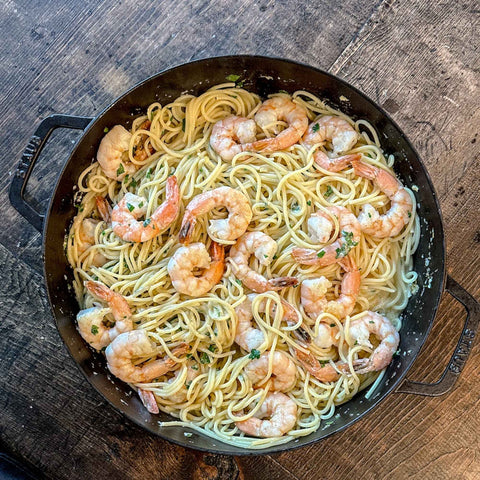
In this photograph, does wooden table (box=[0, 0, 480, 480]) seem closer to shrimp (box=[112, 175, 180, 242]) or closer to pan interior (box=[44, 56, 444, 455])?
pan interior (box=[44, 56, 444, 455])

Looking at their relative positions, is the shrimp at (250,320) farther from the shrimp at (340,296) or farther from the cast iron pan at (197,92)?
the cast iron pan at (197,92)


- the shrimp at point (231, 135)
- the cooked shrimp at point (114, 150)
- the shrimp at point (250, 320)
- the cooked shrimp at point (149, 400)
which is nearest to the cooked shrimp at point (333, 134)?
the shrimp at point (231, 135)

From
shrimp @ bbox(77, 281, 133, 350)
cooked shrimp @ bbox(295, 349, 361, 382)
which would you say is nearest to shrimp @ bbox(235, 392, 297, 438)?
cooked shrimp @ bbox(295, 349, 361, 382)

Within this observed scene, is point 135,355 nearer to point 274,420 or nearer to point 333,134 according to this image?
point 274,420

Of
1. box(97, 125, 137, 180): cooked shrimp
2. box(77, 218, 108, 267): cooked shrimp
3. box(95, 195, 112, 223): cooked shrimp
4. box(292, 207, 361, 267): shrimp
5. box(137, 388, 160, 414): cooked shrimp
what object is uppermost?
box(292, 207, 361, 267): shrimp

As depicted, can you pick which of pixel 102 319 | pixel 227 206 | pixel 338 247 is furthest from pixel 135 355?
pixel 338 247

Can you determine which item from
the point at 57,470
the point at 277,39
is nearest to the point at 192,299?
the point at 57,470
